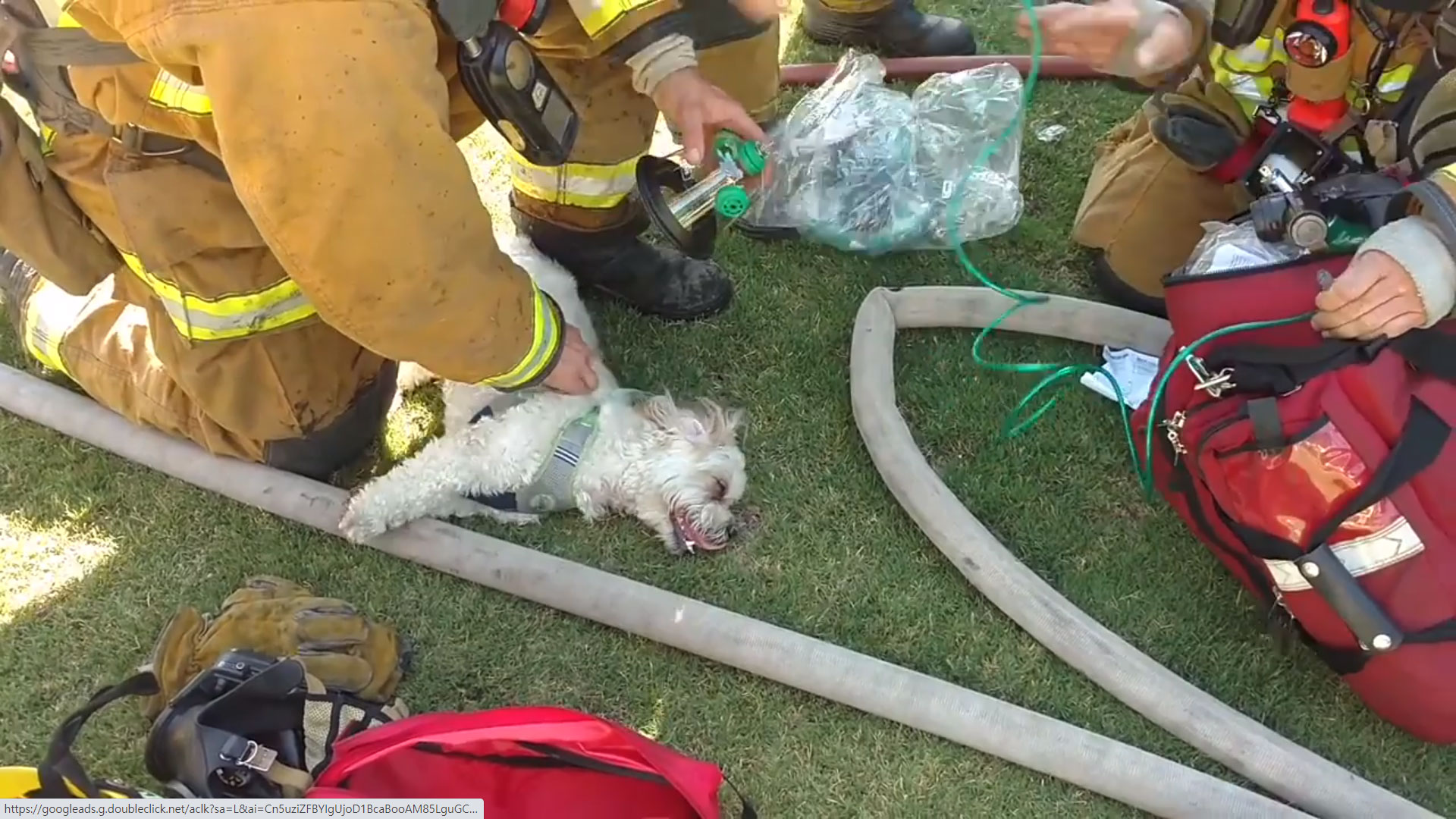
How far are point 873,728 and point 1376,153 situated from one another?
4.73 ft

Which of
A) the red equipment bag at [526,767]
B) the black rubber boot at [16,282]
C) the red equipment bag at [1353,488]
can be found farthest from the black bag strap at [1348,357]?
the black rubber boot at [16,282]

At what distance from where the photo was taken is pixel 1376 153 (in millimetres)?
2094

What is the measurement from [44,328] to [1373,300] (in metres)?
2.58

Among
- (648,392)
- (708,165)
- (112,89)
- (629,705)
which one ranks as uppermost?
(112,89)

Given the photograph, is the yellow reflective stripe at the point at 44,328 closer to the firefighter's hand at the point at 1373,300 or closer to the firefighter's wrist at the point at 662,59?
the firefighter's wrist at the point at 662,59

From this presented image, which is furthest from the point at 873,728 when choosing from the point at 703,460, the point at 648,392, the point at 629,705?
the point at 648,392

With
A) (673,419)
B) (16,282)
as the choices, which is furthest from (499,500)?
(16,282)

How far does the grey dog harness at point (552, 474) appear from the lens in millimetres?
2229

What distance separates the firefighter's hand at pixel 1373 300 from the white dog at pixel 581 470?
1.10 meters

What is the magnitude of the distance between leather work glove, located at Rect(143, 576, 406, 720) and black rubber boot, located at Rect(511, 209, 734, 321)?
3.07ft

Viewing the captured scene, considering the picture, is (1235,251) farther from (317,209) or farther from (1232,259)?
(317,209)

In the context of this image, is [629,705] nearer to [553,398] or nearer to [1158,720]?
[553,398]

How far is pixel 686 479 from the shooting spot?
217cm

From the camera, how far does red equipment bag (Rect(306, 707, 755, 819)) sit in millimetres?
1677
